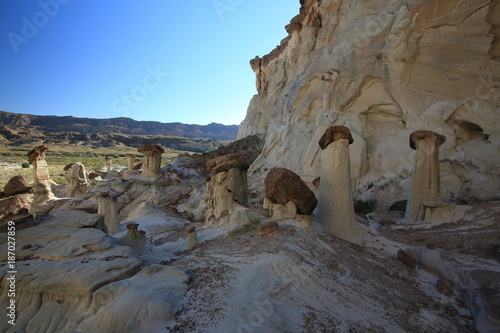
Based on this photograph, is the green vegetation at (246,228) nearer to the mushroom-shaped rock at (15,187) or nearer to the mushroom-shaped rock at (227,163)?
the mushroom-shaped rock at (227,163)

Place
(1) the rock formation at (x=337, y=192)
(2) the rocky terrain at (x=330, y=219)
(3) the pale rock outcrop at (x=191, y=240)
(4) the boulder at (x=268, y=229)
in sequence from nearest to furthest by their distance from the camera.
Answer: (2) the rocky terrain at (x=330, y=219) → (4) the boulder at (x=268, y=229) → (3) the pale rock outcrop at (x=191, y=240) → (1) the rock formation at (x=337, y=192)

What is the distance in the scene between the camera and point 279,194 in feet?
27.6

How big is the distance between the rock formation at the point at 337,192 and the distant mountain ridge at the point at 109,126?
118m

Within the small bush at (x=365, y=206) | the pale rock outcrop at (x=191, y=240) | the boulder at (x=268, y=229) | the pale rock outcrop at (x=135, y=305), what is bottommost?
the small bush at (x=365, y=206)

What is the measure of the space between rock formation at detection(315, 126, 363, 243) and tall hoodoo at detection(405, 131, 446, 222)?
4.42 meters

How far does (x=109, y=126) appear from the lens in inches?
4870

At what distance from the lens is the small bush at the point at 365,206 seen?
14772 mm

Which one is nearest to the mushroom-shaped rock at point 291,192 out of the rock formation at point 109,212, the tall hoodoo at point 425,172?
the tall hoodoo at point 425,172

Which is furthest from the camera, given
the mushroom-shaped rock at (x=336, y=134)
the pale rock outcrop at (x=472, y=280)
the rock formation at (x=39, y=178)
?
the rock formation at (x=39, y=178)

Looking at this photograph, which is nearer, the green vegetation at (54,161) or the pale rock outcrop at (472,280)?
the pale rock outcrop at (472,280)

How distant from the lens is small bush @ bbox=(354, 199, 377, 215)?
48.5ft

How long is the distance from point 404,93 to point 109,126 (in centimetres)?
13012

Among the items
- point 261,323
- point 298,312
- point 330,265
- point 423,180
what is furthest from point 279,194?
point 423,180

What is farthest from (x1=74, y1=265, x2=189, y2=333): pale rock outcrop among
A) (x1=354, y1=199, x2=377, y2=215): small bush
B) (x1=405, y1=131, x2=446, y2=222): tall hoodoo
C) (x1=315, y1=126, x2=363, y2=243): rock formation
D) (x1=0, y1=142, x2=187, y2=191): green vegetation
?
(x1=0, y1=142, x2=187, y2=191): green vegetation
